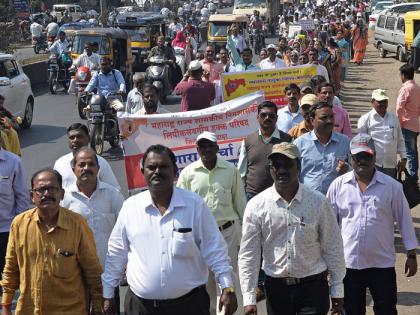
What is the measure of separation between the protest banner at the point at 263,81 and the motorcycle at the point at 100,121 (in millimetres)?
3235

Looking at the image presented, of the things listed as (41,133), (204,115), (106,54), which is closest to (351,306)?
(204,115)

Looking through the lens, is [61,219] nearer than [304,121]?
Yes

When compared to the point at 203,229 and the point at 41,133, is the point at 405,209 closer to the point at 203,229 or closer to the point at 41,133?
the point at 203,229

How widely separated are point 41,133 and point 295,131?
34.2ft

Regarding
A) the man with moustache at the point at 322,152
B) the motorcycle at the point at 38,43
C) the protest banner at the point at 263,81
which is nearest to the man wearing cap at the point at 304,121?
the man with moustache at the point at 322,152

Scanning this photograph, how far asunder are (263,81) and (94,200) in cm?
678

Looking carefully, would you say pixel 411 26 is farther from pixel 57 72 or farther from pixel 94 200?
pixel 94 200

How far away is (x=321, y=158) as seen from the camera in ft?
23.6

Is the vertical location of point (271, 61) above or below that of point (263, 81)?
below

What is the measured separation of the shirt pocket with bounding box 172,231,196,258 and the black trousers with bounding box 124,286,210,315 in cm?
24

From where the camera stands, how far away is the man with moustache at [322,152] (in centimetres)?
716

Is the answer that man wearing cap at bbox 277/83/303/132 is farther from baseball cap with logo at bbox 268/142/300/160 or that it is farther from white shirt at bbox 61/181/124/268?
baseball cap with logo at bbox 268/142/300/160

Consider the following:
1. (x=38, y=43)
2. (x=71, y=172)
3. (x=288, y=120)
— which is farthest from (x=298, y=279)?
(x=38, y=43)

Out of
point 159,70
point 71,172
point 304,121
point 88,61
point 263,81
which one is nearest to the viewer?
point 71,172
